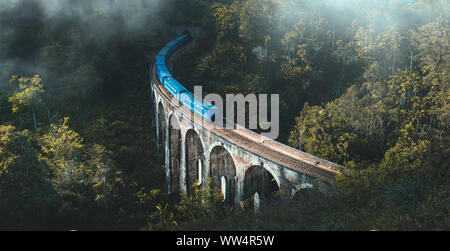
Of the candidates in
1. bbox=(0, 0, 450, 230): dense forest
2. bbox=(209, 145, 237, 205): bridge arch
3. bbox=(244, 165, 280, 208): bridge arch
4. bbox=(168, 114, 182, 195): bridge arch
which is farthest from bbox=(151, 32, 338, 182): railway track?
bbox=(168, 114, 182, 195): bridge arch

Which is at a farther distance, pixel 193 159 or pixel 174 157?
pixel 174 157

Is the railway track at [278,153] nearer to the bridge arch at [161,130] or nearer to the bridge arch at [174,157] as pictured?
the bridge arch at [174,157]

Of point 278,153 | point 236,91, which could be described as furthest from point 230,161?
point 236,91

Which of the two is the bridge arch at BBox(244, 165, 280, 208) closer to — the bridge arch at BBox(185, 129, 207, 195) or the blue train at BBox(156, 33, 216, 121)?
the blue train at BBox(156, 33, 216, 121)

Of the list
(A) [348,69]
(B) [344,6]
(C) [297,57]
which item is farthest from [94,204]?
(B) [344,6]

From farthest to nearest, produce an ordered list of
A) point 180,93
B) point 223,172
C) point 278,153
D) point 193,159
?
1. point 193,159
2. point 180,93
3. point 223,172
4. point 278,153

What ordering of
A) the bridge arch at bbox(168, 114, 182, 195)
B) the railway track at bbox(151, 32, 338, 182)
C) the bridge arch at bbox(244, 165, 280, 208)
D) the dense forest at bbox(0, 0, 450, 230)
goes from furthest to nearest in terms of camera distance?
1. the bridge arch at bbox(168, 114, 182, 195)
2. the bridge arch at bbox(244, 165, 280, 208)
3. the railway track at bbox(151, 32, 338, 182)
4. the dense forest at bbox(0, 0, 450, 230)

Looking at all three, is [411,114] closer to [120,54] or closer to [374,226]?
[374,226]

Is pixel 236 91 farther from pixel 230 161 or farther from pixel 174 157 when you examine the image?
pixel 230 161
